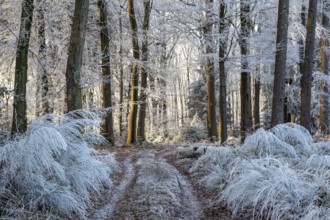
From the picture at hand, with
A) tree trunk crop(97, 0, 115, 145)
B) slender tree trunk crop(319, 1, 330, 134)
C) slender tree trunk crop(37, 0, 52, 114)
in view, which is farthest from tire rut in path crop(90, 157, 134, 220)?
slender tree trunk crop(319, 1, 330, 134)

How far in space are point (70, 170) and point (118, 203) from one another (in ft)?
3.28

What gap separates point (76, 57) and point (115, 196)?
3.20 metres

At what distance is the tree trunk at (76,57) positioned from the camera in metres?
7.53

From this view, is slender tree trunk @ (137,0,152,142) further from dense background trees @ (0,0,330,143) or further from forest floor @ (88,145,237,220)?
forest floor @ (88,145,237,220)

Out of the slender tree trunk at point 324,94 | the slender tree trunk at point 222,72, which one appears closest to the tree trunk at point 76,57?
the slender tree trunk at point 222,72

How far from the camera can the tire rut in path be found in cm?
521

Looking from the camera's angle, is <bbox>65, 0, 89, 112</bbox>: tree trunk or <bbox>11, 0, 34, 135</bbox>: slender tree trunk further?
<bbox>11, 0, 34, 135</bbox>: slender tree trunk

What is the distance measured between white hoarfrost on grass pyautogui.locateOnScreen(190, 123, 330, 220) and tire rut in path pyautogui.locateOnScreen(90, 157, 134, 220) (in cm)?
171

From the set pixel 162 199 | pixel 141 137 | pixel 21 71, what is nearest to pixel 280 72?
pixel 162 199

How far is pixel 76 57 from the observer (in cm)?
753

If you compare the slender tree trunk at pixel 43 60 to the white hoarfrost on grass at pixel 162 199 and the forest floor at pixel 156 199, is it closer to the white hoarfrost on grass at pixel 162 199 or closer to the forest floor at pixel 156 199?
the forest floor at pixel 156 199

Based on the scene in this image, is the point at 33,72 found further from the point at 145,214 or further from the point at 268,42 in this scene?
the point at 145,214

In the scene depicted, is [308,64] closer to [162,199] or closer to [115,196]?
[162,199]

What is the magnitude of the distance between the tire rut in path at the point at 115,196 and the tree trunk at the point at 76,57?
6.61 feet
